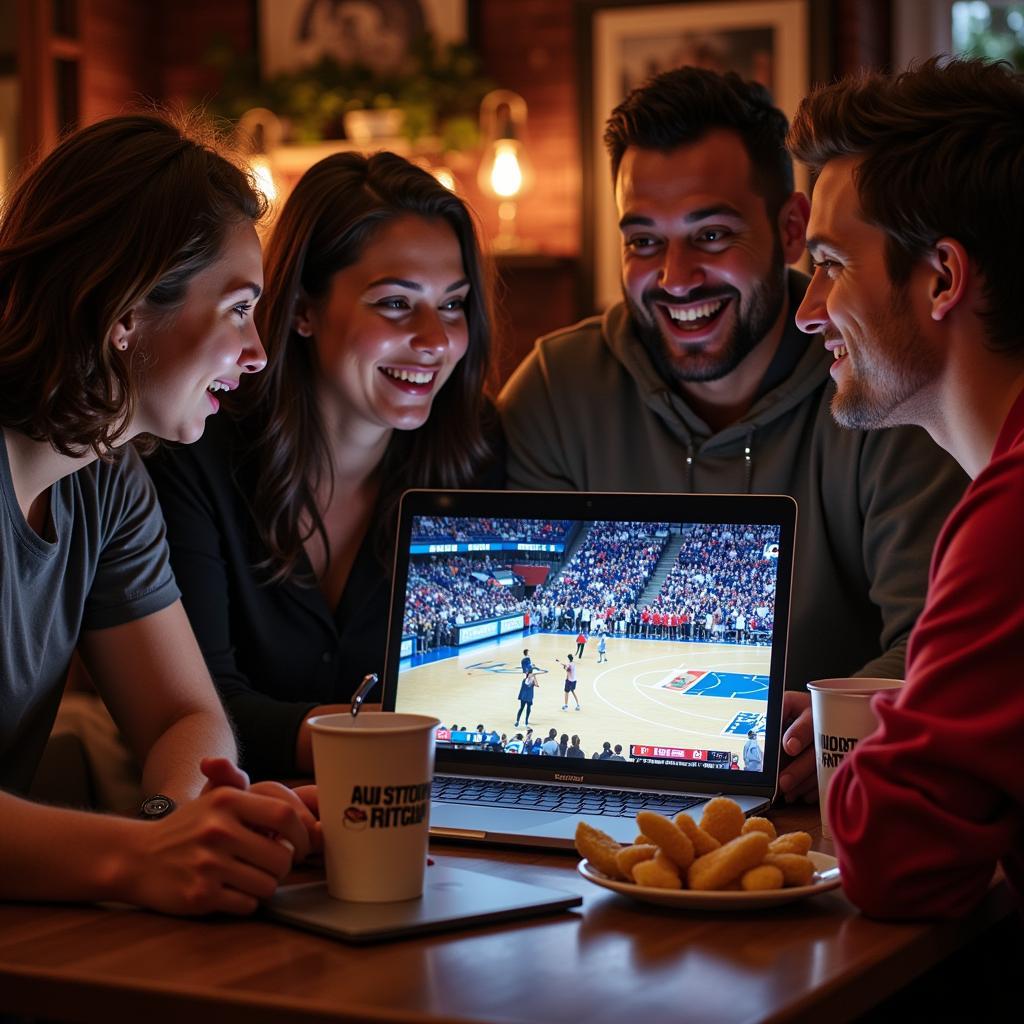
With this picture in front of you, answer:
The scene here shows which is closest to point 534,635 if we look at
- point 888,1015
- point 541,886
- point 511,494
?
point 511,494

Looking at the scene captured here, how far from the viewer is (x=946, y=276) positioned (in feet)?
4.27

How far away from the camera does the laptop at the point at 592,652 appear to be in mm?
1370

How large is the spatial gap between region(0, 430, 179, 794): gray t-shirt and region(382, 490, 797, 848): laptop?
32 centimetres

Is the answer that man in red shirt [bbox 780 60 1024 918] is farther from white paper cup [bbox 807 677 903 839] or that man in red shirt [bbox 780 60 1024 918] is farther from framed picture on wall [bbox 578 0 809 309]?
framed picture on wall [bbox 578 0 809 309]

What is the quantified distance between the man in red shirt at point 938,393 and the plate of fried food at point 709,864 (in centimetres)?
5

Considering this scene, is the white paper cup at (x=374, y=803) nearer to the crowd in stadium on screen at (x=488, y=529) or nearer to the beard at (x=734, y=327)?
the crowd in stadium on screen at (x=488, y=529)

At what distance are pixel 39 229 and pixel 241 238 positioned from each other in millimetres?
224

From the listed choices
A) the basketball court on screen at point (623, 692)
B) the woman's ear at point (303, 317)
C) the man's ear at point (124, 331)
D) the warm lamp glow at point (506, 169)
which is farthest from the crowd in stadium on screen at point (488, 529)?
the warm lamp glow at point (506, 169)

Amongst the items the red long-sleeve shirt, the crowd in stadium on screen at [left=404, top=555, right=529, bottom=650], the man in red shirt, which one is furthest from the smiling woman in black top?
the red long-sleeve shirt

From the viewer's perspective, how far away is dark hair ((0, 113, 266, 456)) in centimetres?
138

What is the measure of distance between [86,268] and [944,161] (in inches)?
32.8

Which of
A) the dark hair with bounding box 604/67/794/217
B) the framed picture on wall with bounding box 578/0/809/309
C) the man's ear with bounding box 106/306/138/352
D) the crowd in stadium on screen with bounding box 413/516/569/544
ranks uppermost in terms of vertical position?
the framed picture on wall with bounding box 578/0/809/309

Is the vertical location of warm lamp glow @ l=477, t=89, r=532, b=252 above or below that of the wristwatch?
above

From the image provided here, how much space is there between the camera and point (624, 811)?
1.33 metres
